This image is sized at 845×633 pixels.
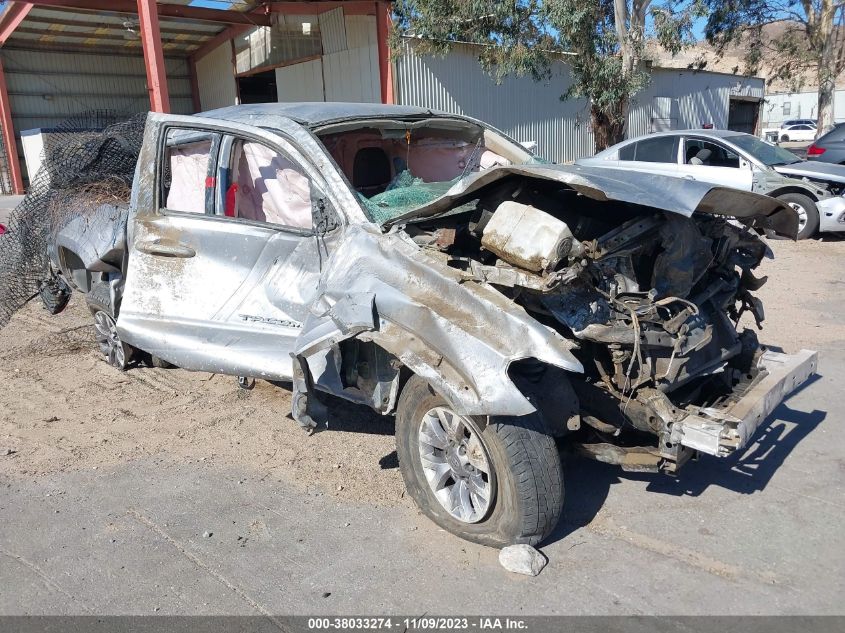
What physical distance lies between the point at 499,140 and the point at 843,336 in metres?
3.57

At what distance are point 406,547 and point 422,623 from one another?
56 centimetres

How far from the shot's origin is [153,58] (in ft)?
44.2

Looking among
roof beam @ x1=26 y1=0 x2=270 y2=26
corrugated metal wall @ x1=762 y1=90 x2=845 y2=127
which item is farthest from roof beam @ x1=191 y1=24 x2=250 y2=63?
corrugated metal wall @ x1=762 y1=90 x2=845 y2=127

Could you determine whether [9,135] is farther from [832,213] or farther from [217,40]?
[832,213]

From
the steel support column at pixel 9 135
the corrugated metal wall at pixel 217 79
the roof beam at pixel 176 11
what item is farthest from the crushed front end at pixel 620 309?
the steel support column at pixel 9 135

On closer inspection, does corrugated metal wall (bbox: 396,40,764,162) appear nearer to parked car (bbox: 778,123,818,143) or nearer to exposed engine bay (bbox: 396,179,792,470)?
exposed engine bay (bbox: 396,179,792,470)

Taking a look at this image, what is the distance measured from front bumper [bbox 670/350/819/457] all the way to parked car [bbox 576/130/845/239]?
6.39 m

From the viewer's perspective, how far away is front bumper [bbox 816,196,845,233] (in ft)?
33.3

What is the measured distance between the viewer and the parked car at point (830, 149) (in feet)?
38.5

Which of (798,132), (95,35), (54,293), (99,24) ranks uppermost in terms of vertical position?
(99,24)

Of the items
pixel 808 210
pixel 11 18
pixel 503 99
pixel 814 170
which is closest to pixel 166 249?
pixel 808 210

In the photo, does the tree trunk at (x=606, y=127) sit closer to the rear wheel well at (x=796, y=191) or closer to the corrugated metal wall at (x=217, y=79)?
the rear wheel well at (x=796, y=191)

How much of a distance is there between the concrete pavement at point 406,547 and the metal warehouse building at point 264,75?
11.4 metres

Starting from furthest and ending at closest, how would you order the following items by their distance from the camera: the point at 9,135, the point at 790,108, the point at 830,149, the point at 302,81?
the point at 790,108
the point at 9,135
the point at 302,81
the point at 830,149
